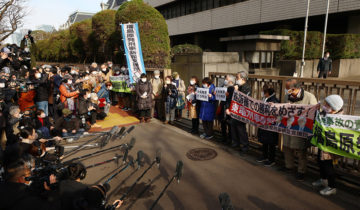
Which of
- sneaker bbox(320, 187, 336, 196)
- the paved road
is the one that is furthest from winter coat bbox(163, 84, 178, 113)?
sneaker bbox(320, 187, 336, 196)

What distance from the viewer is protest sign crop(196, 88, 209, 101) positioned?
6.68 metres

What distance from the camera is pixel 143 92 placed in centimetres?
855

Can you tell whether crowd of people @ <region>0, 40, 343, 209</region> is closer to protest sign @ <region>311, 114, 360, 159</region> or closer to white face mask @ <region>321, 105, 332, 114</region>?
white face mask @ <region>321, 105, 332, 114</region>

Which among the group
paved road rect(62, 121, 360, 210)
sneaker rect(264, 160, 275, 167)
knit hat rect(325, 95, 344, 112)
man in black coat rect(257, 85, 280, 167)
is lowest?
paved road rect(62, 121, 360, 210)

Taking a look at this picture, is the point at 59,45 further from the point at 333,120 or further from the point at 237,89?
the point at 333,120

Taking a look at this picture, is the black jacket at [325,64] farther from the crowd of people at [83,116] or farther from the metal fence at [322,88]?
the crowd of people at [83,116]

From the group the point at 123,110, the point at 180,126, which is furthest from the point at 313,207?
the point at 123,110

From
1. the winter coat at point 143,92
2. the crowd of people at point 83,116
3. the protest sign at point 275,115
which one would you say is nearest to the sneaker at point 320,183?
the crowd of people at point 83,116

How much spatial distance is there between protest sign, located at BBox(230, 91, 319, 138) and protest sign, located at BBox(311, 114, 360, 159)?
0.99 ft

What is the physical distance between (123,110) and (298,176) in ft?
27.2

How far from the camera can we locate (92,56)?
20.6m

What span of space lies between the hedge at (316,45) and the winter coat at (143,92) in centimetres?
1445

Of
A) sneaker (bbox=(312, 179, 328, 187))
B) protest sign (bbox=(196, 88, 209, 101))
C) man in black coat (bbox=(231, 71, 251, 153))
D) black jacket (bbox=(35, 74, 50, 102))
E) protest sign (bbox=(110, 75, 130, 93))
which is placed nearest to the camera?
sneaker (bbox=(312, 179, 328, 187))

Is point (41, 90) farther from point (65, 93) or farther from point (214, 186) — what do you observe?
point (214, 186)
